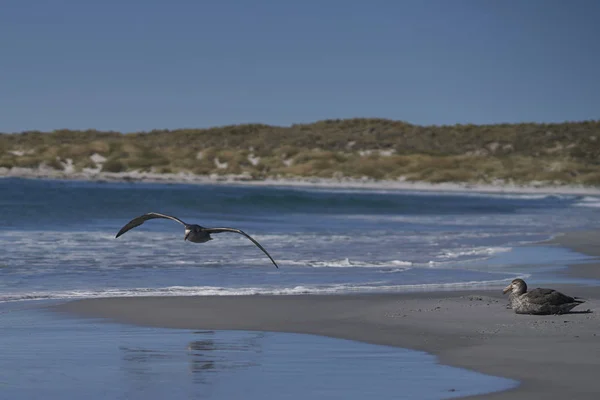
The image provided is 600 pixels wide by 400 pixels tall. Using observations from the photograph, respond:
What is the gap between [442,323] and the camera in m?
10.5

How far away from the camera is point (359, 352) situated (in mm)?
9023

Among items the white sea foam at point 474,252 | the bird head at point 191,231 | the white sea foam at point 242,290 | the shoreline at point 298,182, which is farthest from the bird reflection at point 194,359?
the shoreline at point 298,182

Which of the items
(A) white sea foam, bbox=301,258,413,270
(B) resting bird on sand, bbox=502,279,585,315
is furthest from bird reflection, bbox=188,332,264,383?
(A) white sea foam, bbox=301,258,413,270

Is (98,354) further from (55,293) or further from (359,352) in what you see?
(55,293)

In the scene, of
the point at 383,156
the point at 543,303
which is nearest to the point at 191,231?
the point at 543,303

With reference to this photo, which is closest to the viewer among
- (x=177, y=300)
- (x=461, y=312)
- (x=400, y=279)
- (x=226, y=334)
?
(x=226, y=334)

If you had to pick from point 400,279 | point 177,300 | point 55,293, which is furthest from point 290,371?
point 400,279

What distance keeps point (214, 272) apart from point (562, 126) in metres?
116

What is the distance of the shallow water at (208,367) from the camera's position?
736cm

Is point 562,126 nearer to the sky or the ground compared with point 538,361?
nearer to the sky

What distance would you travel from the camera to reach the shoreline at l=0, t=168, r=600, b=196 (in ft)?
219

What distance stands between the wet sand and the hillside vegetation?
196 feet

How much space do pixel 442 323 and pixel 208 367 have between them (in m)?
3.09

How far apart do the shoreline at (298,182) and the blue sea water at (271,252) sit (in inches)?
1178
